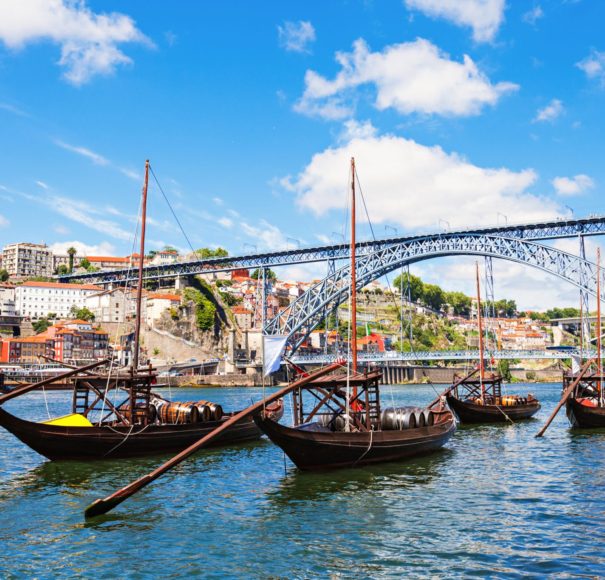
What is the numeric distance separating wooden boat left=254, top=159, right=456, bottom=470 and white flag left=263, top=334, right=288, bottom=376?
143 centimetres

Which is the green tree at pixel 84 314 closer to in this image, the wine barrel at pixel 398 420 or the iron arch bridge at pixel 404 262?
the iron arch bridge at pixel 404 262

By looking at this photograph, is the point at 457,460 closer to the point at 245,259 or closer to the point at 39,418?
the point at 39,418

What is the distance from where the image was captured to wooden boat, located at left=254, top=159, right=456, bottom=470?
19375 mm

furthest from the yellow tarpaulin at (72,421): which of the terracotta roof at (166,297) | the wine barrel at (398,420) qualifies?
the terracotta roof at (166,297)

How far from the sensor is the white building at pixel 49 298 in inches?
5290

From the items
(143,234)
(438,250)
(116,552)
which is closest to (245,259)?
(438,250)

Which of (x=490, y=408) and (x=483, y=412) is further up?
(x=490, y=408)

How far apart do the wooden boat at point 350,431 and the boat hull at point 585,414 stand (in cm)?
1185

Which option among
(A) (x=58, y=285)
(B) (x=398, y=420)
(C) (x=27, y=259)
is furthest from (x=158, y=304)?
(B) (x=398, y=420)

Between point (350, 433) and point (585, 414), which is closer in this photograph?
point (350, 433)

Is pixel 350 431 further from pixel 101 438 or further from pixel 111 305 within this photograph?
pixel 111 305

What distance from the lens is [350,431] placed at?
21.0 m

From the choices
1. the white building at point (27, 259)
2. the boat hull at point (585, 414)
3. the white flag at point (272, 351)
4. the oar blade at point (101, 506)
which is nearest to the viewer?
the oar blade at point (101, 506)

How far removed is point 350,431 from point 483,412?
21.1 m
